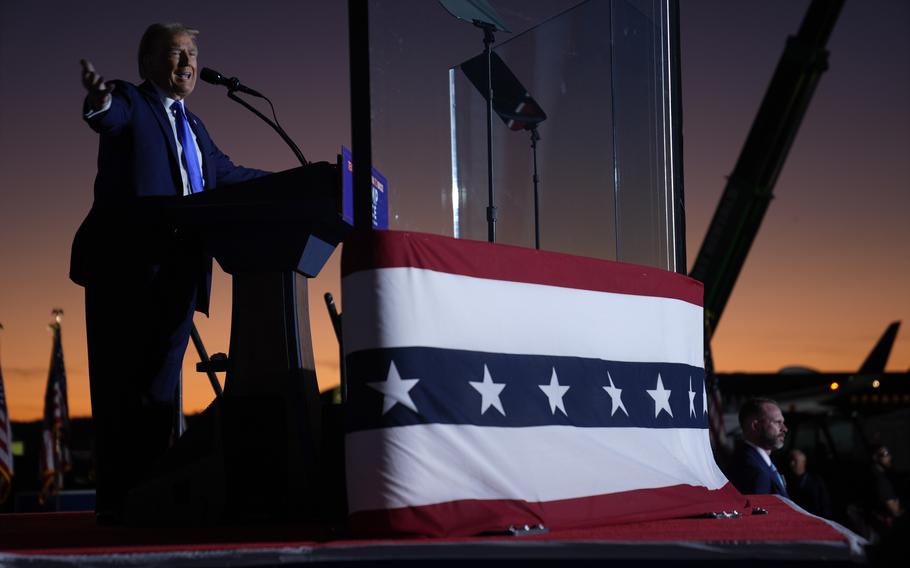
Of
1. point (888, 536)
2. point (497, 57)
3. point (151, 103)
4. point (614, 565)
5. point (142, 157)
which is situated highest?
point (497, 57)

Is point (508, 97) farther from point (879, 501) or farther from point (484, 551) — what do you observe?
point (879, 501)

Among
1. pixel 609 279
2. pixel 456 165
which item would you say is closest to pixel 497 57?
pixel 456 165

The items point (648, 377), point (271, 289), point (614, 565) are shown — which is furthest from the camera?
point (648, 377)

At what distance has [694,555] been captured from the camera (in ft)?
5.79

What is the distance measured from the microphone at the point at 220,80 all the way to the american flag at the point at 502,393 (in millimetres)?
781

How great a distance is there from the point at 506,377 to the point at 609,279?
50 centimetres

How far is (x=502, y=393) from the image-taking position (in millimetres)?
2203

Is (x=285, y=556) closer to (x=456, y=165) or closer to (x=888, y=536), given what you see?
(x=888, y=536)

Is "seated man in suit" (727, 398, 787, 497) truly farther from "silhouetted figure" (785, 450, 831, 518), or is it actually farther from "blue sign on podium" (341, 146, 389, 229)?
"blue sign on podium" (341, 146, 389, 229)

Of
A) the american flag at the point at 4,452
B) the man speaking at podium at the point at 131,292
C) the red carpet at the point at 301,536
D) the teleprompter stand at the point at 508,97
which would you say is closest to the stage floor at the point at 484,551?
the red carpet at the point at 301,536

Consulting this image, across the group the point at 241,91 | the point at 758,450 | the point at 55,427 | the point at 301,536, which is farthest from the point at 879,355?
the point at 301,536

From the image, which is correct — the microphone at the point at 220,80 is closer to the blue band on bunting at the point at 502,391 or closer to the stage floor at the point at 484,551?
the blue band on bunting at the point at 502,391

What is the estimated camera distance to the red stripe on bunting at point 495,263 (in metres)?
2.11

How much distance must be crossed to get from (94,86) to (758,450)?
334cm
